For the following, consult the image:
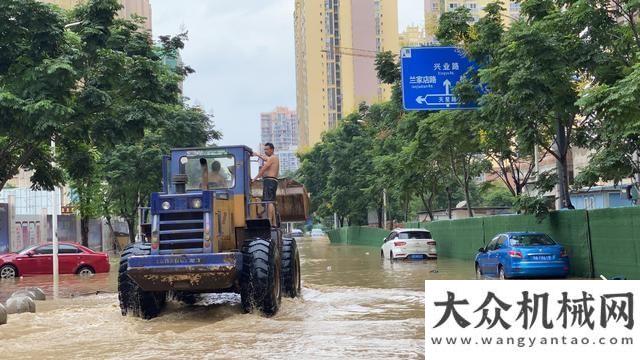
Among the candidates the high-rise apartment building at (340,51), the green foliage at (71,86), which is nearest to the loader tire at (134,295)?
the green foliage at (71,86)

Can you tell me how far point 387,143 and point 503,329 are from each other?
119 ft

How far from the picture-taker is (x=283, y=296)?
1448 centimetres

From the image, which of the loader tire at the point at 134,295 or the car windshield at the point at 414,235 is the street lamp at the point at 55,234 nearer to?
the loader tire at the point at 134,295

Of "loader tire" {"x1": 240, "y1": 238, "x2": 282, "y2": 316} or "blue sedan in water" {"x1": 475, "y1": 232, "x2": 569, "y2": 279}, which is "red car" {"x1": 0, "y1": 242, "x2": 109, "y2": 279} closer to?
"blue sedan in water" {"x1": 475, "y1": 232, "x2": 569, "y2": 279}

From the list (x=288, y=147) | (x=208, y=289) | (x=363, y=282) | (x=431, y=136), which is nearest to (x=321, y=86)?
(x=288, y=147)

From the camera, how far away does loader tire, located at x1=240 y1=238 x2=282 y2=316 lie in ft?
38.1

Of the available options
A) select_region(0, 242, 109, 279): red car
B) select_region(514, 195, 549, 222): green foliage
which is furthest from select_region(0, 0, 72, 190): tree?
select_region(514, 195, 549, 222): green foliage

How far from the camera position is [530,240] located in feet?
59.2

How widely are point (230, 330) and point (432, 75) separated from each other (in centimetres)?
1069

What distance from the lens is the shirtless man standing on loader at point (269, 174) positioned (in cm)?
1295

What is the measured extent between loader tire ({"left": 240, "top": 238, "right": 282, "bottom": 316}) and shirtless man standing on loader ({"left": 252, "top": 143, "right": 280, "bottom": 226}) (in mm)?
1057

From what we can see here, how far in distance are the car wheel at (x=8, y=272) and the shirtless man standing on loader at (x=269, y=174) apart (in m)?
16.3

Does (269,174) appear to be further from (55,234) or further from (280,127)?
(280,127)

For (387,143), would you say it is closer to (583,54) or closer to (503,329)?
(583,54)
